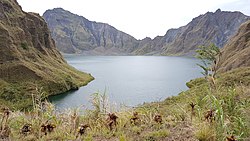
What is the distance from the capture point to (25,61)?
9212 cm

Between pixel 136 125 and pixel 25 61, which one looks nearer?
pixel 136 125

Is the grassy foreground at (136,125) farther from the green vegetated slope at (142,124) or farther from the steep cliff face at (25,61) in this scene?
the steep cliff face at (25,61)

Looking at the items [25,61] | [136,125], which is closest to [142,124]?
[136,125]

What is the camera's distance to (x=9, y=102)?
63.8 meters

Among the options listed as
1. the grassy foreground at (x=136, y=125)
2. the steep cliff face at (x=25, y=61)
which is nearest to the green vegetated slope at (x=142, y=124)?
the grassy foreground at (x=136, y=125)

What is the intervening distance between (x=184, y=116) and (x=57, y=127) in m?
4.68

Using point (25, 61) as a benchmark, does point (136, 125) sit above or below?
above

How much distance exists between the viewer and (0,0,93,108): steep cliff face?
2847 inches

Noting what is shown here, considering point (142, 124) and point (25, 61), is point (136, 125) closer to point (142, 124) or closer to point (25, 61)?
point (142, 124)

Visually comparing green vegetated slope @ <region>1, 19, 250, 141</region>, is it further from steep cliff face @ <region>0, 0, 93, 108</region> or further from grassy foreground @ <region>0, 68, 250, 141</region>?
steep cliff face @ <region>0, 0, 93, 108</region>

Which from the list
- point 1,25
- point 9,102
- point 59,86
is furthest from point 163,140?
point 1,25

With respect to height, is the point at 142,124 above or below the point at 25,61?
above

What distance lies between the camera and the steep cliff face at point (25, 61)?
237ft

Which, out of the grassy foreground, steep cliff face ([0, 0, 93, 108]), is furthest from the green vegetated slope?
steep cliff face ([0, 0, 93, 108])
